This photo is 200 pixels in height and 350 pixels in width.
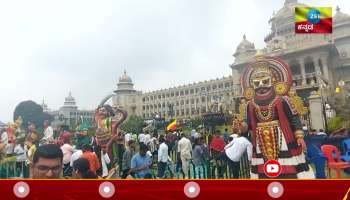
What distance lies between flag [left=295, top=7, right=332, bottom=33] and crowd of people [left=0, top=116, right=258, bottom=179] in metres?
2.53

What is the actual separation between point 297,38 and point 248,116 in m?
41.4

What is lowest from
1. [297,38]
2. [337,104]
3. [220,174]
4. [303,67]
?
[220,174]

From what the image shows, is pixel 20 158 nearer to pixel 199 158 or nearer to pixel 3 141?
pixel 3 141

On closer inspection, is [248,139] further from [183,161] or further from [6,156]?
[6,156]

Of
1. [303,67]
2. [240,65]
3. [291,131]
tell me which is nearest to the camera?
[291,131]

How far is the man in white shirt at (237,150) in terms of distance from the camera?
25.9 feet

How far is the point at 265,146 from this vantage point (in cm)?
727

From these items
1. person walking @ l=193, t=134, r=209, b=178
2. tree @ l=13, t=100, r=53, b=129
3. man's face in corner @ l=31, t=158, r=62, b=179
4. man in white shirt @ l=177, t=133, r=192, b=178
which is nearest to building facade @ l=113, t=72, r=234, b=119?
tree @ l=13, t=100, r=53, b=129

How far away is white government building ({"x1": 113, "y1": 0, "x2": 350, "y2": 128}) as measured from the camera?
42.1m

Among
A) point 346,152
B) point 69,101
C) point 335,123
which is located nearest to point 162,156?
point 346,152

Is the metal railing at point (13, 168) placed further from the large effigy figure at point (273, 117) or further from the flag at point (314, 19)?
the flag at point (314, 19)

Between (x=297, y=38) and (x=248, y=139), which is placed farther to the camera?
(x=297, y=38)

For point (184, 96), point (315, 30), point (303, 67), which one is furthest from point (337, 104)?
point (184, 96)

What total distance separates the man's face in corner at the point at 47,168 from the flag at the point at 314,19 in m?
5.50
